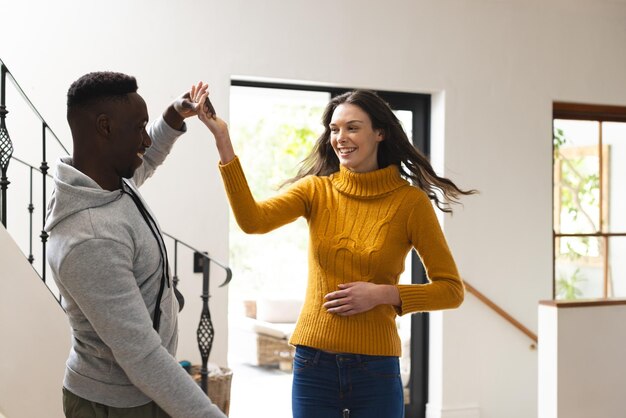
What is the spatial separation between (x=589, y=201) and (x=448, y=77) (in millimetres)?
1418

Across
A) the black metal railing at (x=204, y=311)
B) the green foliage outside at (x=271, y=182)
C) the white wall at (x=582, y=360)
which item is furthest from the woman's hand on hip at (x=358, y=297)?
the green foliage outside at (x=271, y=182)

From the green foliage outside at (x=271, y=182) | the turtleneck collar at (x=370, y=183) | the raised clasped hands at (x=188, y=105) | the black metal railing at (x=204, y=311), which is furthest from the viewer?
the green foliage outside at (x=271, y=182)

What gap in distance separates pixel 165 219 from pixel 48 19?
3.79 feet

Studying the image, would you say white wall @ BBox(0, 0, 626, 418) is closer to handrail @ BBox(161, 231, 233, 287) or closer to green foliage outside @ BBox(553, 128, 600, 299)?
handrail @ BBox(161, 231, 233, 287)

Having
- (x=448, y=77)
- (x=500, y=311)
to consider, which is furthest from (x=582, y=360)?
(x=448, y=77)

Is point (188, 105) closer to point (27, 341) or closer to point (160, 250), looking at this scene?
point (160, 250)

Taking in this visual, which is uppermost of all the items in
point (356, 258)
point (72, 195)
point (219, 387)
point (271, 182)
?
point (271, 182)

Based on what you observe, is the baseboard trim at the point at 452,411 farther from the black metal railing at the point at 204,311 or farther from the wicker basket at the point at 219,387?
the black metal railing at the point at 204,311

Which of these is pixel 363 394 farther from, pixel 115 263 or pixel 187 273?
pixel 187 273

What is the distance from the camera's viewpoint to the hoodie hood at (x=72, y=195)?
4.01 ft

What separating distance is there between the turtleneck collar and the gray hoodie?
37.6 inches

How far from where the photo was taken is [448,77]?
4457mm

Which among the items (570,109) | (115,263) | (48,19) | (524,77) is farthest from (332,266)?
(570,109)

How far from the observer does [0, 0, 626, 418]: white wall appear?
374cm
